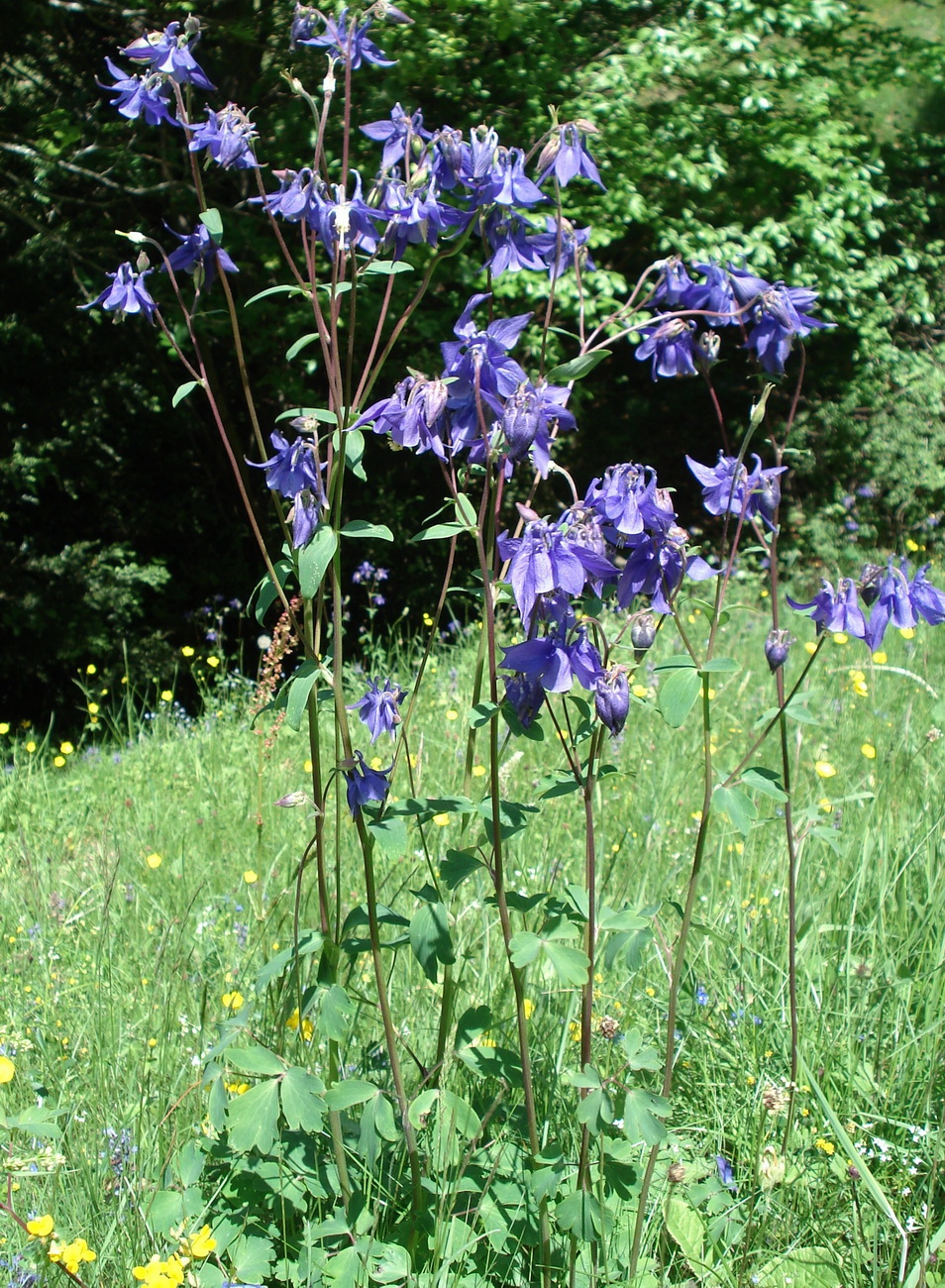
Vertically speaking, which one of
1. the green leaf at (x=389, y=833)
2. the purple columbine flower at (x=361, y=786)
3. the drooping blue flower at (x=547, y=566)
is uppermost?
the drooping blue flower at (x=547, y=566)

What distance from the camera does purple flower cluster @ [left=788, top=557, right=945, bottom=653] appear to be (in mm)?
1361

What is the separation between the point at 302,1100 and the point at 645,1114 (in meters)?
0.43

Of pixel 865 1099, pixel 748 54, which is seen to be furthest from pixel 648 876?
pixel 748 54

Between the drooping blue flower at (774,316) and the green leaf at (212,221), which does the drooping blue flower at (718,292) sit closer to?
the drooping blue flower at (774,316)

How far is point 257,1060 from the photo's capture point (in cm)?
128

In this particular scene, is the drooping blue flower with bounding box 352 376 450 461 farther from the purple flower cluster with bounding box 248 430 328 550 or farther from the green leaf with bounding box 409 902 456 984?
the green leaf with bounding box 409 902 456 984

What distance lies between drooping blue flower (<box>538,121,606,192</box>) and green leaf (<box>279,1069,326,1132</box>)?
→ 3.94ft

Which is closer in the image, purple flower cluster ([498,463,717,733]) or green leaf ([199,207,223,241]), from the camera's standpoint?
purple flower cluster ([498,463,717,733])

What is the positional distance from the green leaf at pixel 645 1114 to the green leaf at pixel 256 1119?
439 millimetres

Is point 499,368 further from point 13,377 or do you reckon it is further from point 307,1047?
point 13,377

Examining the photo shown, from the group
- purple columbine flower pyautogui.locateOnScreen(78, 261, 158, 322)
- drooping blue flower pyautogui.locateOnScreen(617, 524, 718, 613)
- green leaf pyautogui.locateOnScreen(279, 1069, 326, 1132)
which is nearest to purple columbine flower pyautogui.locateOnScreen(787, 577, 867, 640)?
drooping blue flower pyautogui.locateOnScreen(617, 524, 718, 613)

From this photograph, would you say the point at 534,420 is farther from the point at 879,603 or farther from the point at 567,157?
the point at 879,603

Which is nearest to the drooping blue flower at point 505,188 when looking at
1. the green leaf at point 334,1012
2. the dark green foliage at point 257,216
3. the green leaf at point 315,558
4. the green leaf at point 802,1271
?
the green leaf at point 315,558

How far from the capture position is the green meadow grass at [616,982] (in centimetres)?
155
